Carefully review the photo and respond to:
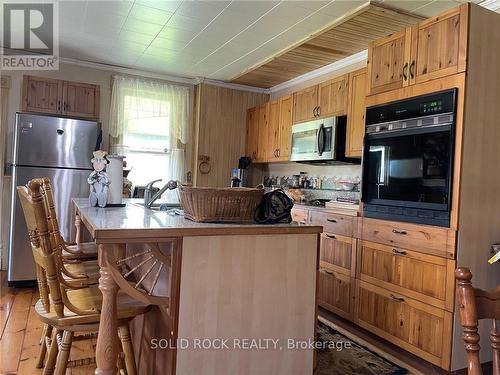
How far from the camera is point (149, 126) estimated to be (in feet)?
16.2

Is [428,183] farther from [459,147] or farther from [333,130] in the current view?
[333,130]

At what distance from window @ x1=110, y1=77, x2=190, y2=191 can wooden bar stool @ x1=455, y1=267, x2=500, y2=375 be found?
14.4 ft

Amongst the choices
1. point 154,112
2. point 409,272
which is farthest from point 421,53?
point 154,112

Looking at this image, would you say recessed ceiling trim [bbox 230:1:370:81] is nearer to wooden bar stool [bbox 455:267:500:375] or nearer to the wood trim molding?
wooden bar stool [bbox 455:267:500:375]

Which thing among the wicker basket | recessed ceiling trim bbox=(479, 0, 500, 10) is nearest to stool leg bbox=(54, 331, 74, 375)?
the wicker basket

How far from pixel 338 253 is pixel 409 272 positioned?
0.73m

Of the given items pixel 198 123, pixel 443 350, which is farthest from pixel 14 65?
pixel 443 350

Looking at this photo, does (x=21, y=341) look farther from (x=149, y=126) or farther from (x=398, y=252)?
(x=149, y=126)

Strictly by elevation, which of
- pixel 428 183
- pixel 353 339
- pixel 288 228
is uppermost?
pixel 428 183

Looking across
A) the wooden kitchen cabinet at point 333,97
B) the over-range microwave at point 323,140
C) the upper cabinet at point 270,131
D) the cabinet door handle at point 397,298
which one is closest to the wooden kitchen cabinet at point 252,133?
the upper cabinet at point 270,131

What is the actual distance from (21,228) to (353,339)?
3318 mm

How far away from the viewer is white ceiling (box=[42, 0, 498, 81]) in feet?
9.66

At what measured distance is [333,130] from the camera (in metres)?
3.63

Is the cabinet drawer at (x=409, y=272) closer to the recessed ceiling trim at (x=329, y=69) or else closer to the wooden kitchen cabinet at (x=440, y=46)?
the wooden kitchen cabinet at (x=440, y=46)
